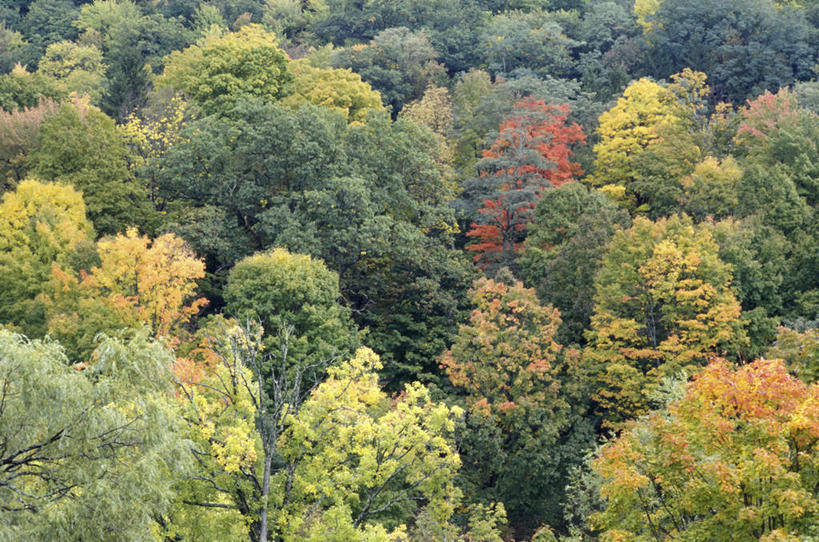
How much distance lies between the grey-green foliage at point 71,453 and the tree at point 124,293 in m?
20.2

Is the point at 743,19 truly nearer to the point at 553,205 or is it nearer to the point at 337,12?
the point at 553,205

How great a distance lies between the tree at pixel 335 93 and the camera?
5631 cm

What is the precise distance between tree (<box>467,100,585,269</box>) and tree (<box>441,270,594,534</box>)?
1048cm

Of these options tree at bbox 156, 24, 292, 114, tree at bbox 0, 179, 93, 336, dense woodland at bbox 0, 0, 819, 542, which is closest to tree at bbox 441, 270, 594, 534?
dense woodland at bbox 0, 0, 819, 542

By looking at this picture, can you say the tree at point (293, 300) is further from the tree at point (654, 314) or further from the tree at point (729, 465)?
the tree at point (729, 465)

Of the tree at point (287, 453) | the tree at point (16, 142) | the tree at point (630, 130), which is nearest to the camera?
the tree at point (287, 453)

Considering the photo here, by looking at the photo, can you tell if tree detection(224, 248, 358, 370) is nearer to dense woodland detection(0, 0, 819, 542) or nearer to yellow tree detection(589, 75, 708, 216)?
dense woodland detection(0, 0, 819, 542)

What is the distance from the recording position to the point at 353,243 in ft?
146

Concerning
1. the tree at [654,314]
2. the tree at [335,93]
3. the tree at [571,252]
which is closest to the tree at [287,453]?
the tree at [654,314]

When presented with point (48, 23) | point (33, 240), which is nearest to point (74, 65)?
point (48, 23)

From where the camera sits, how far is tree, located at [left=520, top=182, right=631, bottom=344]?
139ft

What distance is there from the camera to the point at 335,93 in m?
56.3

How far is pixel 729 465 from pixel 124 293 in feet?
90.4

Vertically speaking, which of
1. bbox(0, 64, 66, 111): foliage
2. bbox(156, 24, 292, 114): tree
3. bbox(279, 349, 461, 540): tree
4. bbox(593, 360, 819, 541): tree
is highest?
bbox(593, 360, 819, 541): tree
